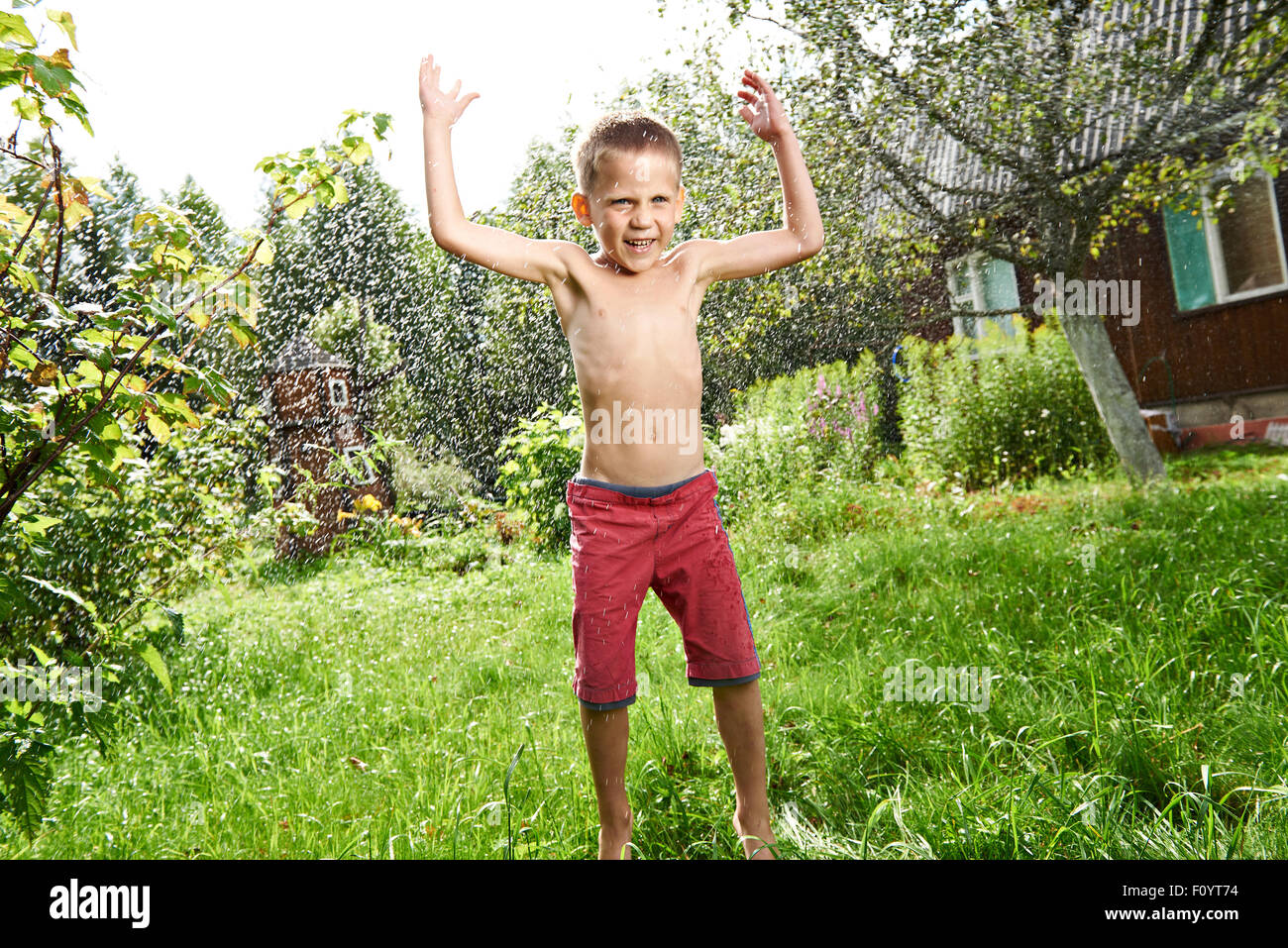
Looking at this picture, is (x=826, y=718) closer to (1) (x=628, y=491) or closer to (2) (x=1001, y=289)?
(1) (x=628, y=491)

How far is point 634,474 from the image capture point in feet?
5.06

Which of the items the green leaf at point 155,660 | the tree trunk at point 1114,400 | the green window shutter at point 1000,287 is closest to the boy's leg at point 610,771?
the green leaf at point 155,660

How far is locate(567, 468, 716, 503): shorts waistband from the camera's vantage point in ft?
5.00

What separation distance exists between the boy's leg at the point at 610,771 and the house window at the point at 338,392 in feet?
18.1

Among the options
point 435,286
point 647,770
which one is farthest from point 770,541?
point 435,286

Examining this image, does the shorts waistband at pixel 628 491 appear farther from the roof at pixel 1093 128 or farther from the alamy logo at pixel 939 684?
the roof at pixel 1093 128

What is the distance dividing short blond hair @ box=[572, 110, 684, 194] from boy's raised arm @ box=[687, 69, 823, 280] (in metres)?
0.17

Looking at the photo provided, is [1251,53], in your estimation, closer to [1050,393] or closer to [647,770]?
[1050,393]

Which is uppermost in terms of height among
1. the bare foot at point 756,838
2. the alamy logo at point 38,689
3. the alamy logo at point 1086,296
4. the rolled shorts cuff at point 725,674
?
the alamy logo at point 1086,296

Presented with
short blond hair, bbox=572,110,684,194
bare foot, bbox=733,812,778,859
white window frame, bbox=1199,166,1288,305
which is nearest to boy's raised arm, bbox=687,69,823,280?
short blond hair, bbox=572,110,684,194

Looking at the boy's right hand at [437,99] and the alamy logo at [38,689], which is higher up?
the boy's right hand at [437,99]

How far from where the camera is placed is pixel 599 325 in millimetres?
1568

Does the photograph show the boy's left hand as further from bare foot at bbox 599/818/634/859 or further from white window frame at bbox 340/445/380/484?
white window frame at bbox 340/445/380/484
